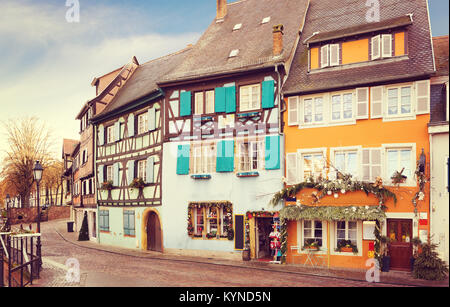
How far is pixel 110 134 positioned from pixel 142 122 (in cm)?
428

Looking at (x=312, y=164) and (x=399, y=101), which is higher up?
(x=399, y=101)

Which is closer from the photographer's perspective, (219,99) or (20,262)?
(20,262)

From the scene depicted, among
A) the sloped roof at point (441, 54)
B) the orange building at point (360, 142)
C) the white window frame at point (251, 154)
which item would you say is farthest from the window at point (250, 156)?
the sloped roof at point (441, 54)

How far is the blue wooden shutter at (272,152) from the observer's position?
61.0 feet

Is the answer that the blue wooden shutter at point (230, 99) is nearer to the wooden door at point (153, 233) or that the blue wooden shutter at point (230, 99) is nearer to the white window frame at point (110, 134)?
the wooden door at point (153, 233)

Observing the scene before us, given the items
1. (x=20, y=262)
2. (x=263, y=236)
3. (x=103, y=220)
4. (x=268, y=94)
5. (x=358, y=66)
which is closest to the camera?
(x=20, y=262)

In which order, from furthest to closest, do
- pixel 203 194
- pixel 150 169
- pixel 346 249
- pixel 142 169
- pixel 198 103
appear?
pixel 142 169 → pixel 150 169 → pixel 198 103 → pixel 203 194 → pixel 346 249

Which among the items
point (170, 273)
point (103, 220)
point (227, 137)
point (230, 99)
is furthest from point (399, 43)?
point (103, 220)

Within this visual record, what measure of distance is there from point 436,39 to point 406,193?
6.70 meters

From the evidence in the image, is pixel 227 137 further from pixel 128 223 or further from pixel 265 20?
pixel 128 223

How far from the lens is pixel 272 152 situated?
1870 cm

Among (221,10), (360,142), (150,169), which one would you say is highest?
(221,10)
